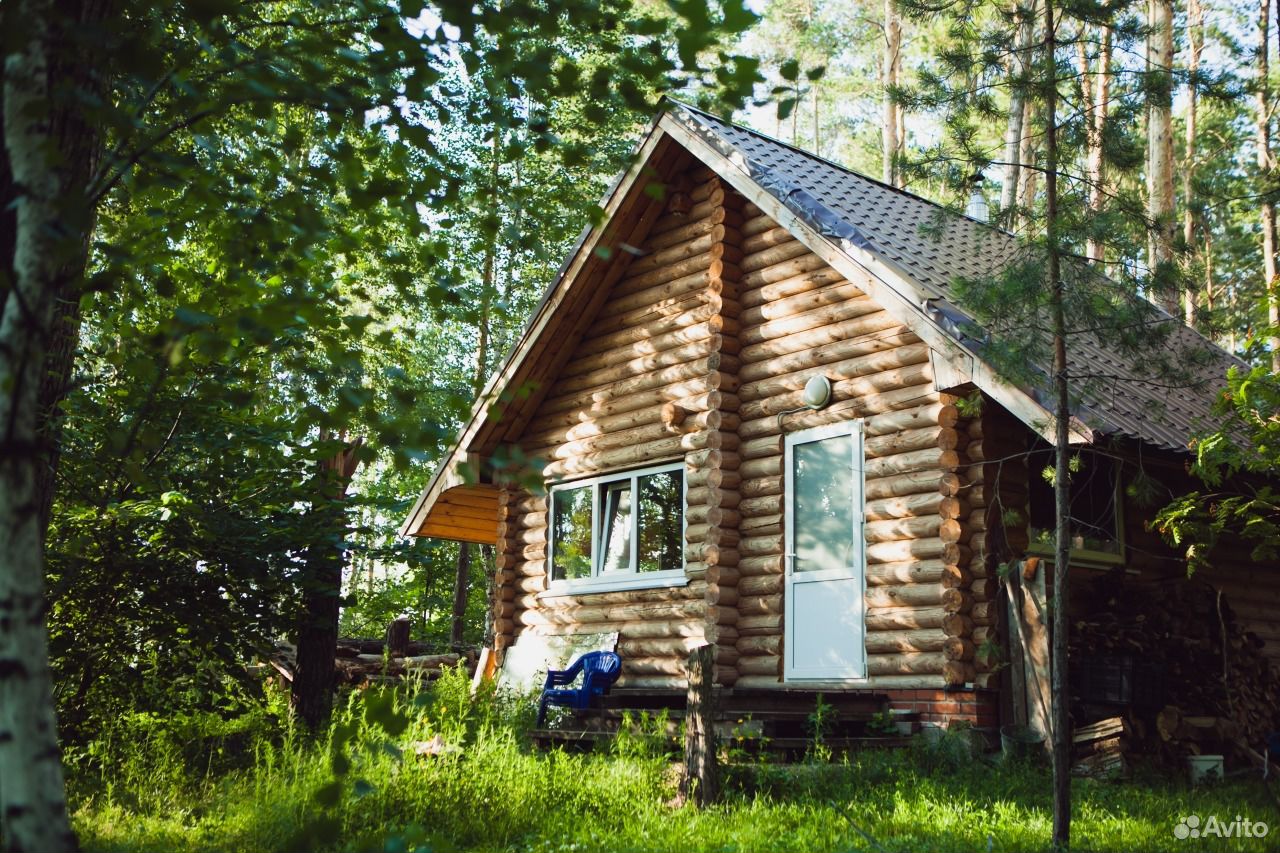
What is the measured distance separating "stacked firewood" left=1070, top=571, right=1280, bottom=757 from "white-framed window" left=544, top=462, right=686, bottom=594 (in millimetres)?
3913

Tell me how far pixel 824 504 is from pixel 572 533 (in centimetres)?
358

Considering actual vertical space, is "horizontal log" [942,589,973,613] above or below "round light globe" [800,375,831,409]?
below

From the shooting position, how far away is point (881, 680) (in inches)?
376

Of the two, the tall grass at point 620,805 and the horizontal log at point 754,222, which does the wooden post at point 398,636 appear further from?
the horizontal log at point 754,222

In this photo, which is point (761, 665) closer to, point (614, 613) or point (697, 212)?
point (614, 613)

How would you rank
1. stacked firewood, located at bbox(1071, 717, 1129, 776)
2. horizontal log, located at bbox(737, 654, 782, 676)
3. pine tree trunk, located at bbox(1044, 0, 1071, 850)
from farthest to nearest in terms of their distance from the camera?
1. horizontal log, located at bbox(737, 654, 782, 676)
2. stacked firewood, located at bbox(1071, 717, 1129, 776)
3. pine tree trunk, located at bbox(1044, 0, 1071, 850)

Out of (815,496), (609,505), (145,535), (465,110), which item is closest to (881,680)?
(815,496)

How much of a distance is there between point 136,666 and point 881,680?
19.2ft

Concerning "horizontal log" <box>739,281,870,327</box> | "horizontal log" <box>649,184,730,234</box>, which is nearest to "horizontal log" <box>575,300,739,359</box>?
"horizontal log" <box>739,281,870,327</box>

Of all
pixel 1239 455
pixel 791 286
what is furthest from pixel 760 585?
pixel 1239 455

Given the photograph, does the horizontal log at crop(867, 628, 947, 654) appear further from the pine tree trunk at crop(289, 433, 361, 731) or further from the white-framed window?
the pine tree trunk at crop(289, 433, 361, 731)

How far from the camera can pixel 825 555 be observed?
1036 centimetres

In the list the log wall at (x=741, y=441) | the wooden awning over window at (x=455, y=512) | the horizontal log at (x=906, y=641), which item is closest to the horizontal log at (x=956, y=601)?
the log wall at (x=741, y=441)

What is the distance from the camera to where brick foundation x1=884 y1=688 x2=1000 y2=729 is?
8.90 metres
